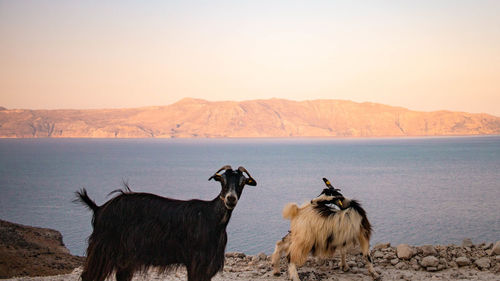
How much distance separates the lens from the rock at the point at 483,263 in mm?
10078

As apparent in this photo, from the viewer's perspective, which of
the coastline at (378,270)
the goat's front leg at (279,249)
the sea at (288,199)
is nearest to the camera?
the goat's front leg at (279,249)

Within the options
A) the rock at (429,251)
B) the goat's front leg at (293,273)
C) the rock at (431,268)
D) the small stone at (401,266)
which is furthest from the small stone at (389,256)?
the goat's front leg at (293,273)

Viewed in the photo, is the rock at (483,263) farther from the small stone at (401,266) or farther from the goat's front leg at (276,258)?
the goat's front leg at (276,258)

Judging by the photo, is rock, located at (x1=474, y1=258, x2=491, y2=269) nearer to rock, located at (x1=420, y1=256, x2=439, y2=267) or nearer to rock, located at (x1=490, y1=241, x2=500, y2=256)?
rock, located at (x1=490, y1=241, x2=500, y2=256)

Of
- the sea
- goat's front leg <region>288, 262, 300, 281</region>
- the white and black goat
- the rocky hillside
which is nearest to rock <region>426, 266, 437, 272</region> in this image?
the white and black goat

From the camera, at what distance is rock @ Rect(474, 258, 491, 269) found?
1008 cm

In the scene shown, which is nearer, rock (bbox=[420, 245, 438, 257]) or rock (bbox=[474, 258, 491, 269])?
rock (bbox=[474, 258, 491, 269])

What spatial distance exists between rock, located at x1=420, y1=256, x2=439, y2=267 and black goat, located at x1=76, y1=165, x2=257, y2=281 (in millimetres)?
5565

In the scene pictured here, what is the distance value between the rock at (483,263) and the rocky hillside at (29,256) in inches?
449

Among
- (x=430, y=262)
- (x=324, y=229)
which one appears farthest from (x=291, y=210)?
(x=430, y=262)

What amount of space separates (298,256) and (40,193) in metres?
56.7

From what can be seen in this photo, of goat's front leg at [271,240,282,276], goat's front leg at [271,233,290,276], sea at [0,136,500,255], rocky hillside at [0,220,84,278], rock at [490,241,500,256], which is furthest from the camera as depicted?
sea at [0,136,500,255]

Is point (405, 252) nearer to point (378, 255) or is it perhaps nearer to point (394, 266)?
point (394, 266)

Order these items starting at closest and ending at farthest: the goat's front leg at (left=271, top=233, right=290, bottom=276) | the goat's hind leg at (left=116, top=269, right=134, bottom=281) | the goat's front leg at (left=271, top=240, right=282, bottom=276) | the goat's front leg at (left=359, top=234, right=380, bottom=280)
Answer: the goat's hind leg at (left=116, top=269, right=134, bottom=281)
the goat's front leg at (left=359, top=234, right=380, bottom=280)
the goat's front leg at (left=271, top=233, right=290, bottom=276)
the goat's front leg at (left=271, top=240, right=282, bottom=276)
